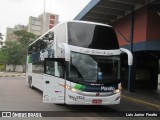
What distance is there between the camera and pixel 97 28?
14305mm

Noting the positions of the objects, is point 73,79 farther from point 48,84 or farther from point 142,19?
point 142,19

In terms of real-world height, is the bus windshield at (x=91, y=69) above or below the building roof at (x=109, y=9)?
below

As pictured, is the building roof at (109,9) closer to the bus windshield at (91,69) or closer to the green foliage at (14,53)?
the bus windshield at (91,69)

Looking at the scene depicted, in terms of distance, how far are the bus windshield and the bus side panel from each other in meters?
0.71

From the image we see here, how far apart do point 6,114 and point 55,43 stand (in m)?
4.64

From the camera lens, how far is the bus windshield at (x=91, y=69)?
13.1 meters

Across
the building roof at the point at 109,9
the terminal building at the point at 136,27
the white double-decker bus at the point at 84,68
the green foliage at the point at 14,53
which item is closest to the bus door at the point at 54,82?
the white double-decker bus at the point at 84,68

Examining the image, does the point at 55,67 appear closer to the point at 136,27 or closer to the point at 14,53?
the point at 136,27

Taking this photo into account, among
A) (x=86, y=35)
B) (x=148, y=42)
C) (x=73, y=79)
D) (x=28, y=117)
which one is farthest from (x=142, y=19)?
(x=28, y=117)

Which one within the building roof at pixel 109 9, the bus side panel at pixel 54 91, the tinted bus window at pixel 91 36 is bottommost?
the bus side panel at pixel 54 91

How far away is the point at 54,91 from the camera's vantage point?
13562 millimetres

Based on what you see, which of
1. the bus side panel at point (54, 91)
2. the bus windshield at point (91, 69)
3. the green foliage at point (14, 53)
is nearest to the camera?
the bus windshield at point (91, 69)

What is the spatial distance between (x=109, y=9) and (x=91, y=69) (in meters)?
12.0

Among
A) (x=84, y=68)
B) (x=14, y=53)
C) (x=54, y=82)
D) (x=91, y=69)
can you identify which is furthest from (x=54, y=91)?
(x=14, y=53)
